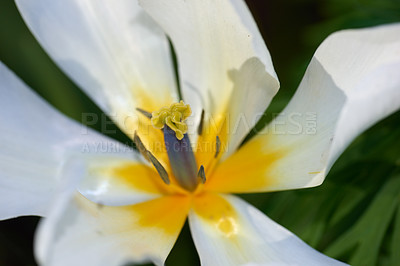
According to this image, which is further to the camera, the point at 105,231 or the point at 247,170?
the point at 247,170

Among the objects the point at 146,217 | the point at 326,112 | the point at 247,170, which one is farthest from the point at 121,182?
the point at 326,112

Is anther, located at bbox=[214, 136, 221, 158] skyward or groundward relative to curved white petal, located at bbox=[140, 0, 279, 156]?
groundward

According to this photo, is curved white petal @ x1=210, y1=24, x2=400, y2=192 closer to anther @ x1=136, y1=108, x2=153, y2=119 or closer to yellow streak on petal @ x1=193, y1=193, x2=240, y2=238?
yellow streak on petal @ x1=193, y1=193, x2=240, y2=238

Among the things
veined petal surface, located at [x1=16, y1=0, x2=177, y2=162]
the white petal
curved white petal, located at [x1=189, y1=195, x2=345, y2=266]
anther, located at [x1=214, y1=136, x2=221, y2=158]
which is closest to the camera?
the white petal

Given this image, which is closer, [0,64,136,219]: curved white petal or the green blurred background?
[0,64,136,219]: curved white petal

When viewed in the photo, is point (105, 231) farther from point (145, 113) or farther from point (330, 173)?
point (330, 173)

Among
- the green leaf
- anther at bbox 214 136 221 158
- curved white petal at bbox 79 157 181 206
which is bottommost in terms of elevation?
the green leaf

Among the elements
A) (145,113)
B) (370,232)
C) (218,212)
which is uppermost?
(145,113)

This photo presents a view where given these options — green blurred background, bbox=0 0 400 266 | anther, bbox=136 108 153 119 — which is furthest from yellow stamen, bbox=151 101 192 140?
green blurred background, bbox=0 0 400 266
